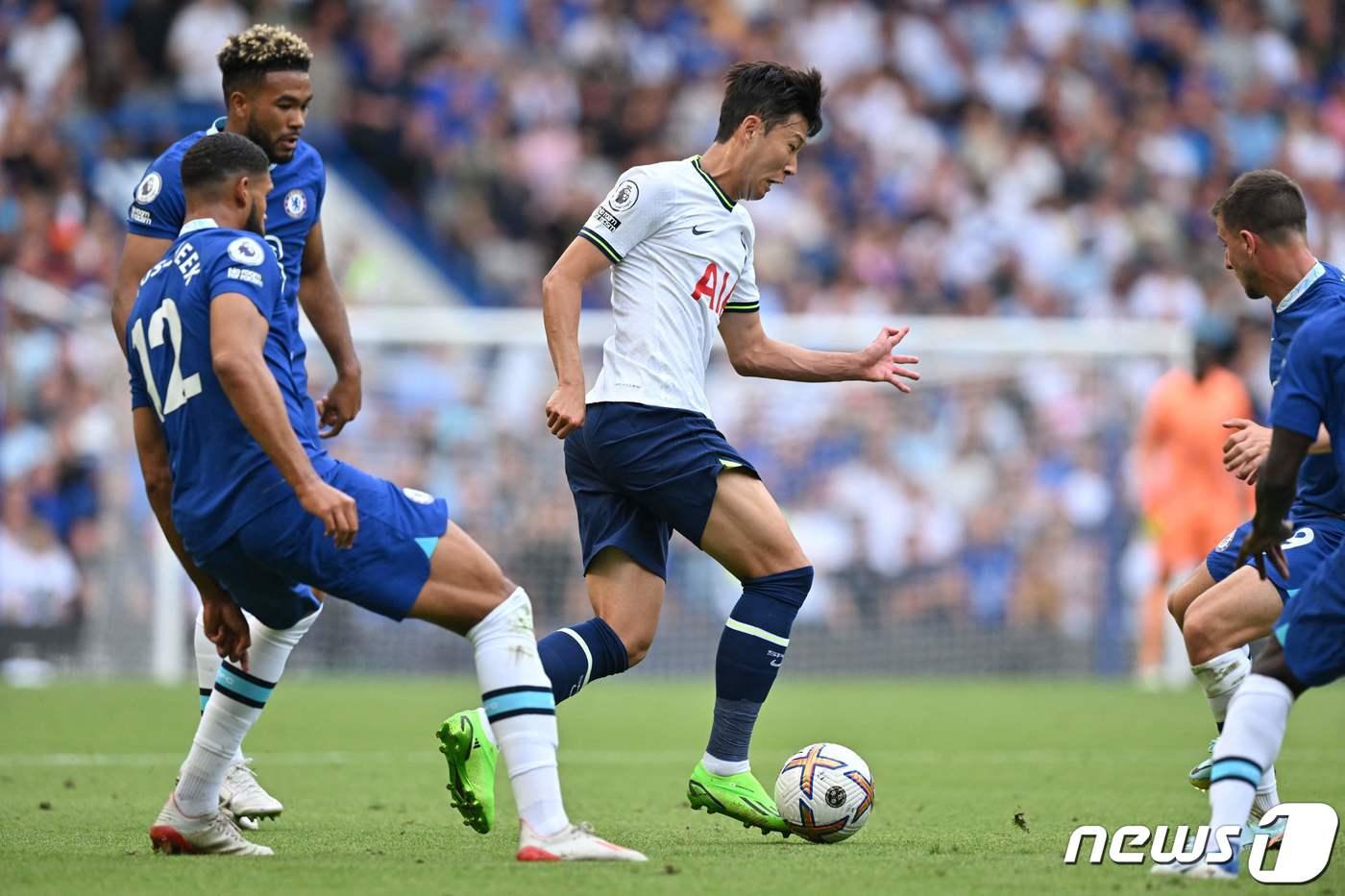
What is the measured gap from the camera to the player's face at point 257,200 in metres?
5.68

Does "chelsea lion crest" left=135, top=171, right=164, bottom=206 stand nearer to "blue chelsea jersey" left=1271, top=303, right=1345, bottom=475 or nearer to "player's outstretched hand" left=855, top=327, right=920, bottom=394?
"player's outstretched hand" left=855, top=327, right=920, bottom=394

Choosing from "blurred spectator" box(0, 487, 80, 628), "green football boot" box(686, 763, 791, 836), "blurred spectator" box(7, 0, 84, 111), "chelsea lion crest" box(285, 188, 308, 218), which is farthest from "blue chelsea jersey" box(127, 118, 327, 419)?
"blurred spectator" box(7, 0, 84, 111)

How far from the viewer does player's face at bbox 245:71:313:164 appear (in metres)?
6.72

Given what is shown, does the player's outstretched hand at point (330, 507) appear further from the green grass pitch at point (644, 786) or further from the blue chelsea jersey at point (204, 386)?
the green grass pitch at point (644, 786)

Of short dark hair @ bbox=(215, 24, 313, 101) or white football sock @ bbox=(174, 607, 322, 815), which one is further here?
short dark hair @ bbox=(215, 24, 313, 101)

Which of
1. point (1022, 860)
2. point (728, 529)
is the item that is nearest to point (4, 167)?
point (728, 529)

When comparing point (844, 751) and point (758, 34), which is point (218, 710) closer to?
point (844, 751)

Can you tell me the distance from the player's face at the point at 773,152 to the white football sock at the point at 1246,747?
8.26 ft

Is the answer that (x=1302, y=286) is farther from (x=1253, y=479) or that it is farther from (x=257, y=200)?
(x=257, y=200)

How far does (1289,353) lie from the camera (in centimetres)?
529

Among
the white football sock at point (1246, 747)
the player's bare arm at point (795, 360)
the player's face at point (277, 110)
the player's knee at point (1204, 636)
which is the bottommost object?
the white football sock at point (1246, 747)

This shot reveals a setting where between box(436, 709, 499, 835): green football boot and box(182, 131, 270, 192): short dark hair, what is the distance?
1792 millimetres

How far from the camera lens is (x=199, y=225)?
558 cm

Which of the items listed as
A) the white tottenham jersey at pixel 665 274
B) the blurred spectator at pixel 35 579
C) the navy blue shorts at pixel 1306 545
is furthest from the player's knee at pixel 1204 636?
the blurred spectator at pixel 35 579
